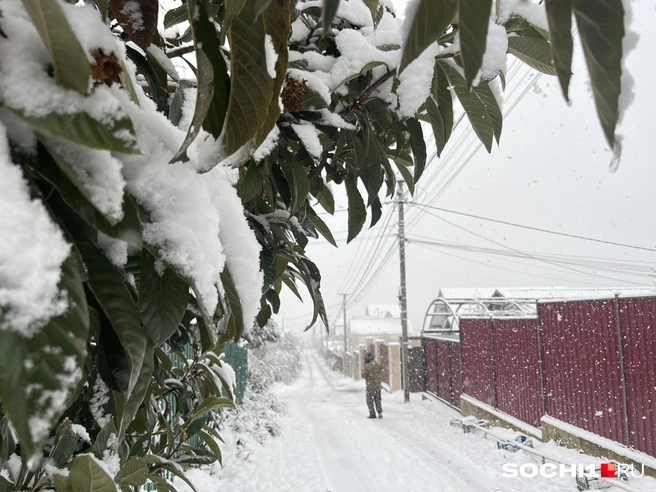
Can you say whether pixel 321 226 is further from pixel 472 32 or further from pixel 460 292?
pixel 460 292

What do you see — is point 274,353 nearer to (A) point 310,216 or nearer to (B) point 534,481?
(B) point 534,481

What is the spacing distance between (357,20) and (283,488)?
5567 millimetres

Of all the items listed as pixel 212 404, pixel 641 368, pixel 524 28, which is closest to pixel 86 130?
pixel 524 28

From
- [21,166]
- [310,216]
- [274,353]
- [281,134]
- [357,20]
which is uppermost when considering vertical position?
[357,20]

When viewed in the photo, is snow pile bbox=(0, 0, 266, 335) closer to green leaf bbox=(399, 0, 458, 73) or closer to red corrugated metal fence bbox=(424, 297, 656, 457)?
green leaf bbox=(399, 0, 458, 73)

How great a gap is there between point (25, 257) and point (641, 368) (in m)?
6.57

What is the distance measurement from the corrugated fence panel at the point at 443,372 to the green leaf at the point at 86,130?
12849 mm

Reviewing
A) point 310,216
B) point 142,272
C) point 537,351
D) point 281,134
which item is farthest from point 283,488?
point 142,272

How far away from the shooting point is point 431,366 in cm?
1438

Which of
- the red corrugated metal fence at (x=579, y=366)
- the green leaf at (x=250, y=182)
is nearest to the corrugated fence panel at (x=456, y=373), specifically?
the red corrugated metal fence at (x=579, y=366)

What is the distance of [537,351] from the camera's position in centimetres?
789

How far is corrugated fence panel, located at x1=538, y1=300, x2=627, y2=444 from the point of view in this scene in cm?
604

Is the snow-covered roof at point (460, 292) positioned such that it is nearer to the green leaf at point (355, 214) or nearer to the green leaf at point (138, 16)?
the green leaf at point (355, 214)

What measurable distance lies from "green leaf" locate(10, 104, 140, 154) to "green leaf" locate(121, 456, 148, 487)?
712mm
